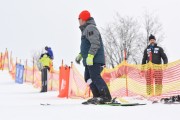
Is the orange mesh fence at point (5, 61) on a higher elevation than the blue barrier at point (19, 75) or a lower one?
higher

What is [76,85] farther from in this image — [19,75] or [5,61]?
[5,61]

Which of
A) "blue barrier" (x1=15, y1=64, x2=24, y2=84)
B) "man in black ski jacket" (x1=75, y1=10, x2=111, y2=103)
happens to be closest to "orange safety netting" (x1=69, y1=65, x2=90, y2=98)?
"man in black ski jacket" (x1=75, y1=10, x2=111, y2=103)

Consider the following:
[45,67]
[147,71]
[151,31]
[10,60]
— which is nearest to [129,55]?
[151,31]

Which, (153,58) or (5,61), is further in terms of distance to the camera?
(5,61)

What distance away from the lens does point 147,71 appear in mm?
9938

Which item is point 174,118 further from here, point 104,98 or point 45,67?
point 45,67

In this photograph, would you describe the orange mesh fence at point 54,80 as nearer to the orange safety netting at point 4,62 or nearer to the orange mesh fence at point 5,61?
the orange mesh fence at point 5,61

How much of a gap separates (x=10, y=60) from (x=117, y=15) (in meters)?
21.4

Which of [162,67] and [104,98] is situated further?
[162,67]

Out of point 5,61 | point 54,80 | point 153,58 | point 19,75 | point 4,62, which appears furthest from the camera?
point 4,62

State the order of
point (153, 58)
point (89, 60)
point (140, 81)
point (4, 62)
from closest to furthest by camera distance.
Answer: point (89, 60), point (153, 58), point (140, 81), point (4, 62)

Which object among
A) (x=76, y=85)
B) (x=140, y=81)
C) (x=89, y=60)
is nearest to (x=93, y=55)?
(x=89, y=60)

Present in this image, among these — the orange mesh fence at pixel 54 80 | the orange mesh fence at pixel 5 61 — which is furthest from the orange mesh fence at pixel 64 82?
the orange mesh fence at pixel 5 61

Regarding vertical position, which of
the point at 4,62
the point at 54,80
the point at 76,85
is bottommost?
the point at 76,85
